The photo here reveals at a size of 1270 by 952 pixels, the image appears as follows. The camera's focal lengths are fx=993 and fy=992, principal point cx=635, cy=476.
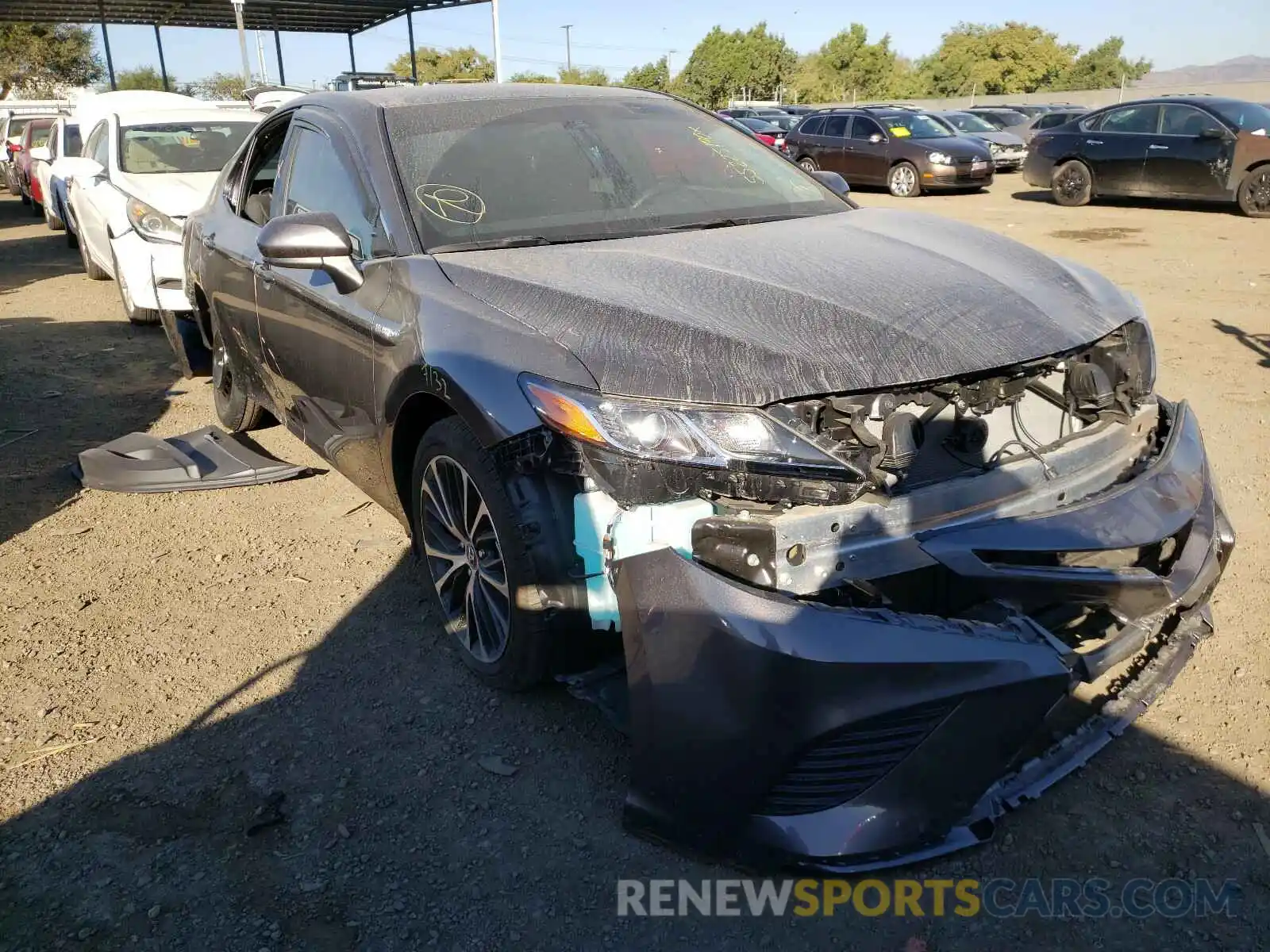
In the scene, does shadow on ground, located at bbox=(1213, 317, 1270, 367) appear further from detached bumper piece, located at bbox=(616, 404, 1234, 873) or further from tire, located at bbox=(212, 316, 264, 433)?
tire, located at bbox=(212, 316, 264, 433)

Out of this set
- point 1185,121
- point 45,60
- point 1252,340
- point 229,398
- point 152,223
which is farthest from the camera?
point 45,60

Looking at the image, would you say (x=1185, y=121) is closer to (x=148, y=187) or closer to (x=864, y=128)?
(x=864, y=128)

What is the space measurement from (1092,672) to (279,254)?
256 centimetres

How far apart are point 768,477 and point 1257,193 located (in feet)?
45.1

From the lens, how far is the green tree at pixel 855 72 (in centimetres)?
7200

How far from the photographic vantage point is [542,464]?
2400mm

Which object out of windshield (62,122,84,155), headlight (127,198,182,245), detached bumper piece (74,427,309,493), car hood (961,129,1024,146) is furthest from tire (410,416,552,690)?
car hood (961,129,1024,146)

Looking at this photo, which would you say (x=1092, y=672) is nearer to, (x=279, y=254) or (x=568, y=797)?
(x=568, y=797)

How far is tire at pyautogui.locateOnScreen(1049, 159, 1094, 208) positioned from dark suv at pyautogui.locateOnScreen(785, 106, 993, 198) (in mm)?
1845

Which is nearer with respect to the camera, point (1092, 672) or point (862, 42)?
point (1092, 672)

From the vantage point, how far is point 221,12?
29.0m

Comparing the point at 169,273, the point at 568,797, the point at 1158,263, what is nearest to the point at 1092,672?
the point at 568,797

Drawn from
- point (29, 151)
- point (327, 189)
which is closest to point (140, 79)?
point (29, 151)

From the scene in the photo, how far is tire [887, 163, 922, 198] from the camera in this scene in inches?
666
